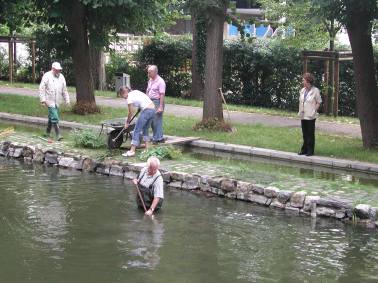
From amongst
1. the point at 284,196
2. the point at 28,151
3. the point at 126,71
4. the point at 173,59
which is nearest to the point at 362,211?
the point at 284,196

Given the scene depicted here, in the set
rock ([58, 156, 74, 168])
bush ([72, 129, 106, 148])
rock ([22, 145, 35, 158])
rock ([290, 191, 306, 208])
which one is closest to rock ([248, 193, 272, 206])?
rock ([290, 191, 306, 208])

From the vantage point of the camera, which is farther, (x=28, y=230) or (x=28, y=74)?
(x=28, y=74)

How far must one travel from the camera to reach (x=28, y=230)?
971 centimetres

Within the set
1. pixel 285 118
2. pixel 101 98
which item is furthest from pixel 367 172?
pixel 101 98

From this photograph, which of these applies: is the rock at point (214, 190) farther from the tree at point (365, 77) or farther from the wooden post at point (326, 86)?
the wooden post at point (326, 86)

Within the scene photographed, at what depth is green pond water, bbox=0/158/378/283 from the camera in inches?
323

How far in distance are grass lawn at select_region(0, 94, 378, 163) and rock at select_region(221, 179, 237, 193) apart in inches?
130

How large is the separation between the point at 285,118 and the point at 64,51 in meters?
6.50

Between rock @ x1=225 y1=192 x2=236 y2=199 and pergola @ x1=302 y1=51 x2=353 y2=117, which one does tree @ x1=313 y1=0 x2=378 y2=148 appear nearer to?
rock @ x1=225 y1=192 x2=236 y2=199

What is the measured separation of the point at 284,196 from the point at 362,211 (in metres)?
1.36

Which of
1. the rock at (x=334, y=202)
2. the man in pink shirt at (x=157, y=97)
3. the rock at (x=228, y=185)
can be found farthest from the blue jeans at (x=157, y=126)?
the rock at (x=334, y=202)

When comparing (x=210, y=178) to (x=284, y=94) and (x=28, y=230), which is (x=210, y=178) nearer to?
(x=28, y=230)

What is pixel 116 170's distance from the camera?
43.7 feet

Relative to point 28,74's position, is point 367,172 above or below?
below
